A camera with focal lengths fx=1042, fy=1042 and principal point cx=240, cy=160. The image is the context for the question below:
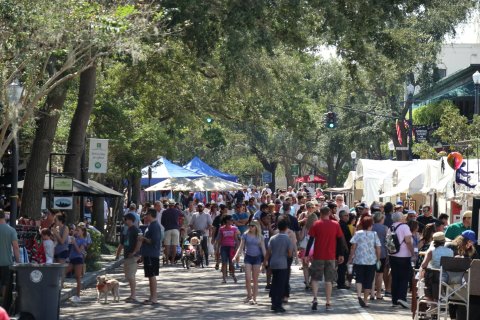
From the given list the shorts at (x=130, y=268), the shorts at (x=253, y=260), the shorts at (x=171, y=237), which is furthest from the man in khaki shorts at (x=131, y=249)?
the shorts at (x=171, y=237)

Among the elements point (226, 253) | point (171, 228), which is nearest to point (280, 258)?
point (226, 253)

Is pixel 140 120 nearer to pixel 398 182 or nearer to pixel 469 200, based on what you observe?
pixel 398 182

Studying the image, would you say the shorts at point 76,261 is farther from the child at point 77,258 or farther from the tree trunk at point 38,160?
the tree trunk at point 38,160

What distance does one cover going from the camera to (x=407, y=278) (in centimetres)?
1833

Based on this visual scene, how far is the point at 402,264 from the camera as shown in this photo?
18.3 m

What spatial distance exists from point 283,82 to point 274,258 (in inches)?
601

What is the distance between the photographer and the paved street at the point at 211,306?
17.0 meters

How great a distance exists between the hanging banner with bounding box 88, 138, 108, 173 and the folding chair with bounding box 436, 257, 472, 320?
17.3m

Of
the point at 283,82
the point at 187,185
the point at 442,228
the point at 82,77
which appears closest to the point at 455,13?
the point at 187,185

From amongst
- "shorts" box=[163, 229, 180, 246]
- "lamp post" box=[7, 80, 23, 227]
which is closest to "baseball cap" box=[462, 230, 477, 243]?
"lamp post" box=[7, 80, 23, 227]

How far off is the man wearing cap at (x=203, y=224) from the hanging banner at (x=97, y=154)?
3148mm

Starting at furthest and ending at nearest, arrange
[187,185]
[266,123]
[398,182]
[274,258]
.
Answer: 1. [187,185]
2. [266,123]
3. [398,182]
4. [274,258]

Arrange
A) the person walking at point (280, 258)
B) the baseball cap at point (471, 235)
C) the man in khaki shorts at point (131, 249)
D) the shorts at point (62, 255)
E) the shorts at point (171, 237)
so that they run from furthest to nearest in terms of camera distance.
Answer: the shorts at point (171, 237), the shorts at point (62, 255), the man in khaki shorts at point (131, 249), the person walking at point (280, 258), the baseball cap at point (471, 235)

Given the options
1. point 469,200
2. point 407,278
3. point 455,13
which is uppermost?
point 455,13
